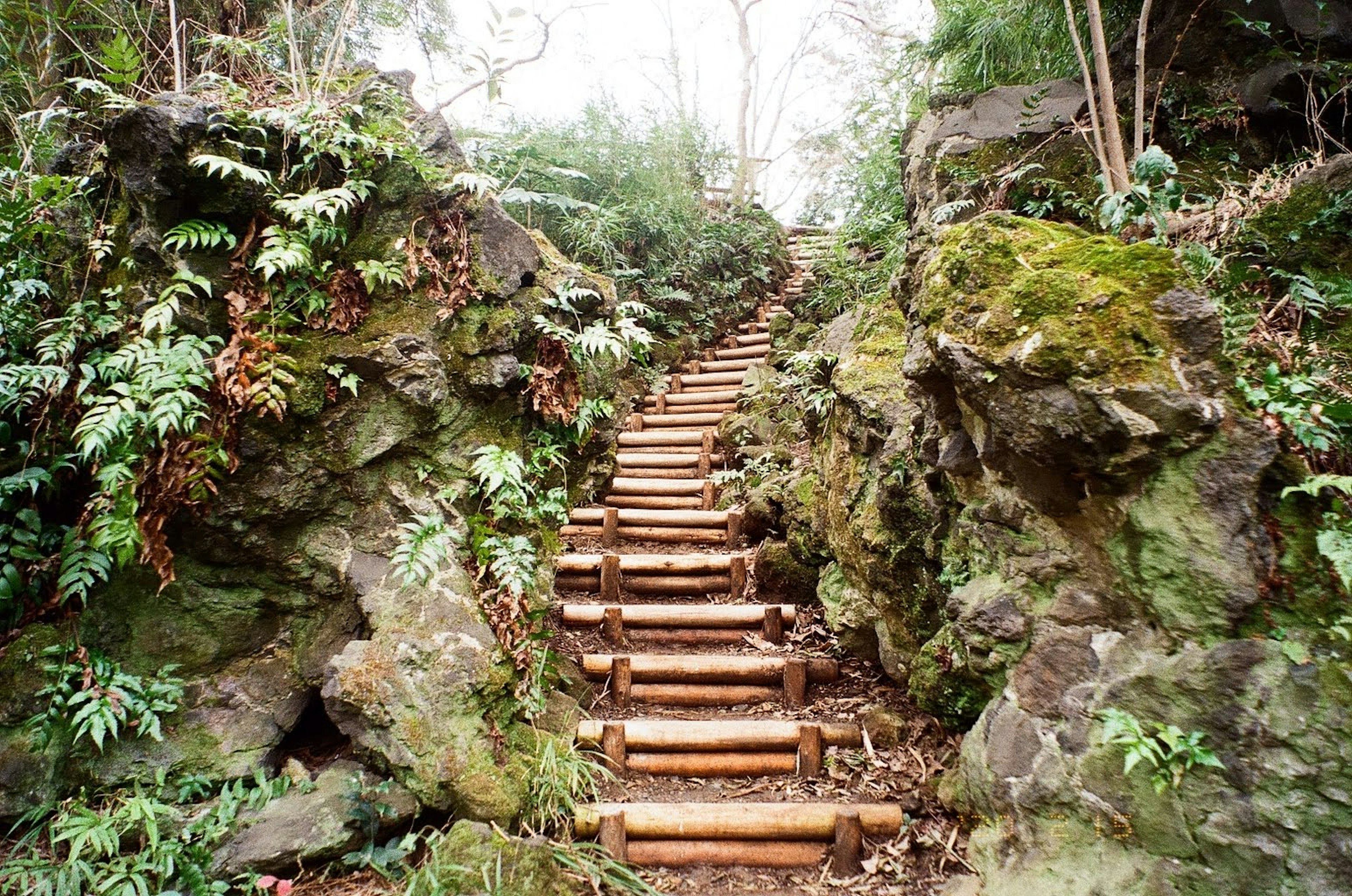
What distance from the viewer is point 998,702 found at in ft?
8.52

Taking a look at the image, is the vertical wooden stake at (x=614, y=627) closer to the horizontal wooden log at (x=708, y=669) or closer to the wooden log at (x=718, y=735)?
the horizontal wooden log at (x=708, y=669)

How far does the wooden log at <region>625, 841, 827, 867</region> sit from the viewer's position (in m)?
2.96

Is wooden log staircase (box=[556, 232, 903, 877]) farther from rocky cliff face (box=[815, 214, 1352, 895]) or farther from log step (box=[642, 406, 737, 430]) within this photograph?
rocky cliff face (box=[815, 214, 1352, 895])

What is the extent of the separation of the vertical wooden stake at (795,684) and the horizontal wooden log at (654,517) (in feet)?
5.47

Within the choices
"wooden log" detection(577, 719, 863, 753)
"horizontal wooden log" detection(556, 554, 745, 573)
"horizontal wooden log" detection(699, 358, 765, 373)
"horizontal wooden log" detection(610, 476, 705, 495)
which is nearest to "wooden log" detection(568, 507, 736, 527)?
"horizontal wooden log" detection(610, 476, 705, 495)

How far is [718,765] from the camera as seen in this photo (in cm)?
343

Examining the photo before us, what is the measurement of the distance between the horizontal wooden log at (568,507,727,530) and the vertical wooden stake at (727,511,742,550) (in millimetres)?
111

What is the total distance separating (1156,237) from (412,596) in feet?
12.9

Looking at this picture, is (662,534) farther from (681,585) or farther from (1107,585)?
(1107,585)

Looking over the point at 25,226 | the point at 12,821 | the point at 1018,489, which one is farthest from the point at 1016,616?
the point at 25,226

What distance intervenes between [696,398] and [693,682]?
395 cm

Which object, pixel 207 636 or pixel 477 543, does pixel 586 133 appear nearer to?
pixel 477 543

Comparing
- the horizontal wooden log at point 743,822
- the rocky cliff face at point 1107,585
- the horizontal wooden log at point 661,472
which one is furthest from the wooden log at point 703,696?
the horizontal wooden log at point 661,472

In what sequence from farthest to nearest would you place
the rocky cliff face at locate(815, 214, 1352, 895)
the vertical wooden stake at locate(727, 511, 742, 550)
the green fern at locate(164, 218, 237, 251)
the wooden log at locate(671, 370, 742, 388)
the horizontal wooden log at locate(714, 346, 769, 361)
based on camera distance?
the horizontal wooden log at locate(714, 346, 769, 361)
the wooden log at locate(671, 370, 742, 388)
the vertical wooden stake at locate(727, 511, 742, 550)
the green fern at locate(164, 218, 237, 251)
the rocky cliff face at locate(815, 214, 1352, 895)
